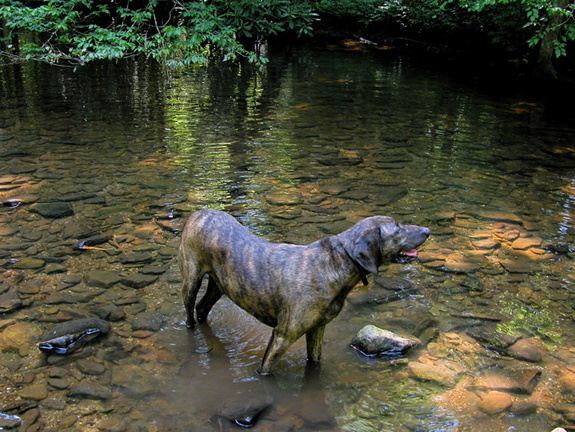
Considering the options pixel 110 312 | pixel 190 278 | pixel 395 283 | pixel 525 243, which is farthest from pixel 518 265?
pixel 110 312

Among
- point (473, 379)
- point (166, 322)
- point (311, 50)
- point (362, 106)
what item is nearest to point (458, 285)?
point (473, 379)

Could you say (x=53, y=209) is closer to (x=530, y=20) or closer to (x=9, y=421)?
(x=9, y=421)

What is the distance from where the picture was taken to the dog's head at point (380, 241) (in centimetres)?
437

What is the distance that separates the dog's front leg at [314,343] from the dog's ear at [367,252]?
2.78 ft

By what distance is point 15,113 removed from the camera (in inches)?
521

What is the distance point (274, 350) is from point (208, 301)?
4.05 feet

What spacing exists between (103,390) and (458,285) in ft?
14.2

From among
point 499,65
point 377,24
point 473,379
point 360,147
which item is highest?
point 377,24

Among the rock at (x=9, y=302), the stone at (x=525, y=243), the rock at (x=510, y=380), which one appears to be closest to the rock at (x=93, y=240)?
the rock at (x=9, y=302)

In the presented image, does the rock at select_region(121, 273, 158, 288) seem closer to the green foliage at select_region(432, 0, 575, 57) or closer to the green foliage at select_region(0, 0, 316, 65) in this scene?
the green foliage at select_region(0, 0, 316, 65)

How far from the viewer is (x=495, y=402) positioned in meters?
4.71

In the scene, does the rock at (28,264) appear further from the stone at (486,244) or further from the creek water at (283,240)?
the stone at (486,244)

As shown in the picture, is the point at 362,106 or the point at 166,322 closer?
the point at 166,322

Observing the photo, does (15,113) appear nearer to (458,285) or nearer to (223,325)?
(223,325)
